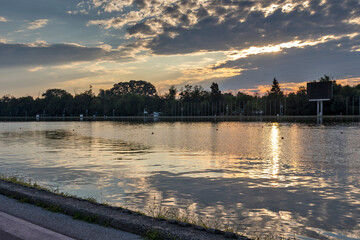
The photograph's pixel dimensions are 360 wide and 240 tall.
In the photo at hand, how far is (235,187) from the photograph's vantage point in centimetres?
1429

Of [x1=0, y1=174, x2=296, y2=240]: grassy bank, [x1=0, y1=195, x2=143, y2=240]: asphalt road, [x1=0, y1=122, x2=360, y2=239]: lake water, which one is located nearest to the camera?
[x1=0, y1=195, x2=143, y2=240]: asphalt road

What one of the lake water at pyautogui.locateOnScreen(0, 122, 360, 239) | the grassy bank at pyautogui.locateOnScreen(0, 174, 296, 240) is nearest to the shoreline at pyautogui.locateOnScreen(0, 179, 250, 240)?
the grassy bank at pyautogui.locateOnScreen(0, 174, 296, 240)

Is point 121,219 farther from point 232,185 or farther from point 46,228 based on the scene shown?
point 232,185

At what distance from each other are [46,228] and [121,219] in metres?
1.55

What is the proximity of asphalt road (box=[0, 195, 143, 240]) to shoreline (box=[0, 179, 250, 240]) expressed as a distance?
19cm

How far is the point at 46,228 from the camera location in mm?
7551

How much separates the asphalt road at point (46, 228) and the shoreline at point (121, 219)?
0.19 meters

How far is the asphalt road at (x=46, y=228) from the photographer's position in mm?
7090

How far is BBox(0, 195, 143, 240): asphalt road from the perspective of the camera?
279 inches

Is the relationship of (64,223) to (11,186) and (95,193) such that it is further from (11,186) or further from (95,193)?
(95,193)

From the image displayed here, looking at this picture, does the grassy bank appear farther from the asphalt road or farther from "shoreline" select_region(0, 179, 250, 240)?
the asphalt road

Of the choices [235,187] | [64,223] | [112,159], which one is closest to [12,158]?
[112,159]

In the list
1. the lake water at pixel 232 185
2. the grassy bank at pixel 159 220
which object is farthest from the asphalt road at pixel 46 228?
the lake water at pixel 232 185

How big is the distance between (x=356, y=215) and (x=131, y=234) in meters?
6.81
